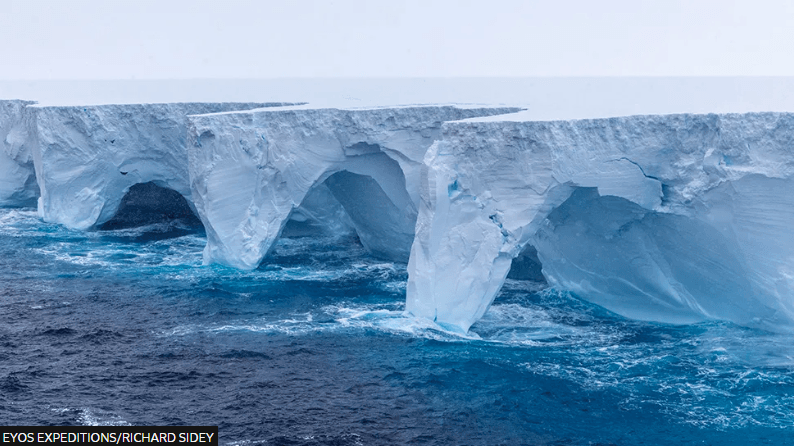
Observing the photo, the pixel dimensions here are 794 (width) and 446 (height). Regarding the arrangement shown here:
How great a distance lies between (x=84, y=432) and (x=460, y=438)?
4.65 meters

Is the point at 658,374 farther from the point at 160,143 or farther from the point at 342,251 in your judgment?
the point at 160,143

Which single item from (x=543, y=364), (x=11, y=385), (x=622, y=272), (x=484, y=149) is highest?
(x=484, y=149)

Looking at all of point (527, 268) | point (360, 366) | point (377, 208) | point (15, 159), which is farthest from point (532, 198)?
point (15, 159)

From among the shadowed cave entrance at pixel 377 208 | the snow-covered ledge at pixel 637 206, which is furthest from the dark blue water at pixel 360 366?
the shadowed cave entrance at pixel 377 208

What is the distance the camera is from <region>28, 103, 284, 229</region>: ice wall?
72.7ft

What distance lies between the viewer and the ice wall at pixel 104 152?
22.2 metres

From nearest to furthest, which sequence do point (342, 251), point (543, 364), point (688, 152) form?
point (543, 364) → point (688, 152) → point (342, 251)

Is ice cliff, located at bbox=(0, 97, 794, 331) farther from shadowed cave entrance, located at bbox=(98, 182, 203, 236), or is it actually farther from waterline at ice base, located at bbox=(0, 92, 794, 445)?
shadowed cave entrance, located at bbox=(98, 182, 203, 236)

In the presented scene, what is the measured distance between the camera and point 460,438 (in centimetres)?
1023

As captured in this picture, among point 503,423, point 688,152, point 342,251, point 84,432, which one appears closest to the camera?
point 84,432

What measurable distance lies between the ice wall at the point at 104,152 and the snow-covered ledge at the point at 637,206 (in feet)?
32.0

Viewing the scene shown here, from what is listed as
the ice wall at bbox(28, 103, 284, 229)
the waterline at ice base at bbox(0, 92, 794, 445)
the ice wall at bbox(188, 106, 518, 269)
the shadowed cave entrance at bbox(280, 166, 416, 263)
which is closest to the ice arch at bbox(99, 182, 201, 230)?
the ice wall at bbox(28, 103, 284, 229)

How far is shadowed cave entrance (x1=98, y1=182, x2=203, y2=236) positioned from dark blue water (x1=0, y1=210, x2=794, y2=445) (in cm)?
689

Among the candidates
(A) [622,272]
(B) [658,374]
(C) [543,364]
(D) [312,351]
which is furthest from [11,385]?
(A) [622,272]
